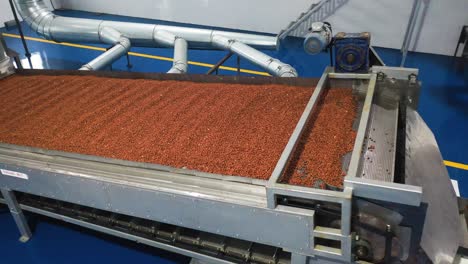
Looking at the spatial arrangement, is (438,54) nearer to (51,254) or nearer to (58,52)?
(51,254)

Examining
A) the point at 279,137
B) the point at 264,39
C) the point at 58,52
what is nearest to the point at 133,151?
the point at 279,137

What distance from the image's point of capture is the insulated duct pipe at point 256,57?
3537 mm

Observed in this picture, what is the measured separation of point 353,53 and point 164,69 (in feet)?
12.2

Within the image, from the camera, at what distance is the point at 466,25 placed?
536cm

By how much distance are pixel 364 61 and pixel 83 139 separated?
1986 mm

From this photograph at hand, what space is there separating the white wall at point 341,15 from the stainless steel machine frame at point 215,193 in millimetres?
4165

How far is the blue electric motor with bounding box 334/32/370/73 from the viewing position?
2.52 metres

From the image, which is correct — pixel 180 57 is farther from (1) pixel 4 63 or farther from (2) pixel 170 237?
(2) pixel 170 237

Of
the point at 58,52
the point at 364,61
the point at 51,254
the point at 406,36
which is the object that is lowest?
the point at 51,254

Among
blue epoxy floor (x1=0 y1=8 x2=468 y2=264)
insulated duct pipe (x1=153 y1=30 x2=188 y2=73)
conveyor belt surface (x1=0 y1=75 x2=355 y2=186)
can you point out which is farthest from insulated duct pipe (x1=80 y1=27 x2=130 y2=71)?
blue epoxy floor (x1=0 y1=8 x2=468 y2=264)

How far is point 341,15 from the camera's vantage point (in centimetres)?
621

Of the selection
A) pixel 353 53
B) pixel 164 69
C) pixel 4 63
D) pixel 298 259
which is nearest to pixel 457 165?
pixel 353 53

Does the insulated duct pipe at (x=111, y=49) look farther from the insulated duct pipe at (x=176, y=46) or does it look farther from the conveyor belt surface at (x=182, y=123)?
the conveyor belt surface at (x=182, y=123)

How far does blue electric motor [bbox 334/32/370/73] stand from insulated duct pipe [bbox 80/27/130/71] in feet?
8.59
